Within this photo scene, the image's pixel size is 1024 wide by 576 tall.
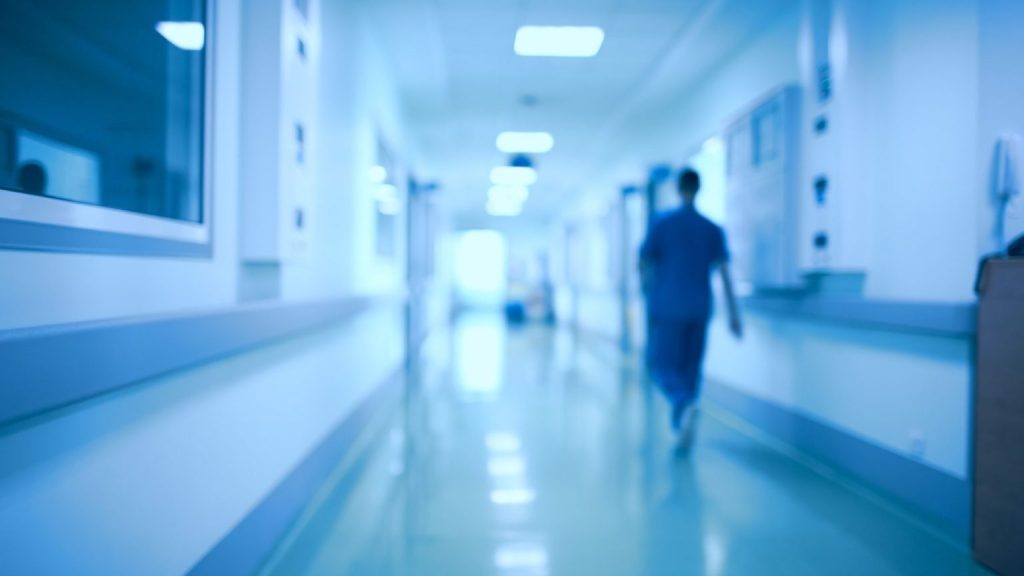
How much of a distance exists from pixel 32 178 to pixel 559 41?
14.1 ft

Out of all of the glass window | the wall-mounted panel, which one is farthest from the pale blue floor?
the glass window

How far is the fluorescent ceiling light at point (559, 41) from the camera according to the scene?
458cm

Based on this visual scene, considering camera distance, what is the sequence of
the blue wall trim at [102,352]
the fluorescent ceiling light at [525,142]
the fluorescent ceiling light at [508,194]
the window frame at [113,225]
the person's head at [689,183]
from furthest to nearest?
1. the fluorescent ceiling light at [508,194]
2. the fluorescent ceiling light at [525,142]
3. the person's head at [689,183]
4. the window frame at [113,225]
5. the blue wall trim at [102,352]

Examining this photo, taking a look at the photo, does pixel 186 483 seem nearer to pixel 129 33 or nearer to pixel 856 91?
pixel 129 33

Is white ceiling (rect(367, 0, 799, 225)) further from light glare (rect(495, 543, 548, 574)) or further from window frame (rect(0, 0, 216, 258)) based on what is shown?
light glare (rect(495, 543, 548, 574))

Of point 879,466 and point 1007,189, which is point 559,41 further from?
point 879,466

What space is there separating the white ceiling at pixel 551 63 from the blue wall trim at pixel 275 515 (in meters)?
3.01

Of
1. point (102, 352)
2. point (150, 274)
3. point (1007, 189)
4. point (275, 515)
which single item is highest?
point (1007, 189)

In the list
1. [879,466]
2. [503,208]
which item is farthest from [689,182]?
[503,208]

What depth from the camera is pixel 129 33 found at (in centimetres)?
148

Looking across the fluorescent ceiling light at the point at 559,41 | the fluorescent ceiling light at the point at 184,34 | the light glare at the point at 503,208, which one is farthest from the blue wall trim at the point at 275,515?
the light glare at the point at 503,208

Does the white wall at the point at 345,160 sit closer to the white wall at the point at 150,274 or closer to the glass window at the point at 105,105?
the white wall at the point at 150,274

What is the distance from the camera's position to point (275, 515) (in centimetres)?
229

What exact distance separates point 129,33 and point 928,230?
124 inches
